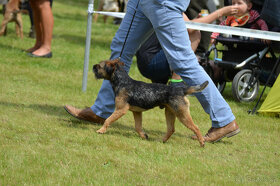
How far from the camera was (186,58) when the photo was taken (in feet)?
14.7

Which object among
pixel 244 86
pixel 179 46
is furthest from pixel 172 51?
pixel 244 86

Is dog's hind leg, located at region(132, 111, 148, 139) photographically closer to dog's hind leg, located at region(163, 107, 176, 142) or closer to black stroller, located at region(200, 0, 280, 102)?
dog's hind leg, located at region(163, 107, 176, 142)

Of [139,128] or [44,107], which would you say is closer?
[139,128]

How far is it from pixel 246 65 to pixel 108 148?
356 cm

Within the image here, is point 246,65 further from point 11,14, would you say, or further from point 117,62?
point 11,14

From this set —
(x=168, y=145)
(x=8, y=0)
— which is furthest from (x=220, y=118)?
(x=8, y=0)

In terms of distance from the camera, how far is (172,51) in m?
4.47

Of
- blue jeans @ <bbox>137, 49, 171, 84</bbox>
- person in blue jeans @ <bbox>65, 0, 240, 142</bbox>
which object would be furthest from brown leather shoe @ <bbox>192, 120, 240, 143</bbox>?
blue jeans @ <bbox>137, 49, 171, 84</bbox>

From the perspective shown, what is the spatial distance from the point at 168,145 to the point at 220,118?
549 millimetres

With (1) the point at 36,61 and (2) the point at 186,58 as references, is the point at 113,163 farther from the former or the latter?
(1) the point at 36,61

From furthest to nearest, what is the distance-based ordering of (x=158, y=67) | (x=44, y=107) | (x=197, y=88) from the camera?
(x=158, y=67)
(x=44, y=107)
(x=197, y=88)

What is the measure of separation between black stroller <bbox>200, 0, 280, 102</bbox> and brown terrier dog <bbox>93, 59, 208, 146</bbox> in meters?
2.67

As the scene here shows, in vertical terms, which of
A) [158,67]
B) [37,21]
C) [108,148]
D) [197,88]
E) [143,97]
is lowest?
[37,21]

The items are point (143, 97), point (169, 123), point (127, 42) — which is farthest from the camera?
point (127, 42)
